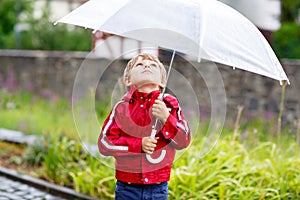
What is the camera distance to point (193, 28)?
3.03 m

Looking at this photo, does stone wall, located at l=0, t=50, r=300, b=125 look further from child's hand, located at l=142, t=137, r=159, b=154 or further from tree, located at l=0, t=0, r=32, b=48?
tree, located at l=0, t=0, r=32, b=48

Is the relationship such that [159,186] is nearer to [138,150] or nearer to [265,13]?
[138,150]

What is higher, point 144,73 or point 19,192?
point 144,73

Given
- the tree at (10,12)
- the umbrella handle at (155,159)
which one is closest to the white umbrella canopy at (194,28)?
the umbrella handle at (155,159)

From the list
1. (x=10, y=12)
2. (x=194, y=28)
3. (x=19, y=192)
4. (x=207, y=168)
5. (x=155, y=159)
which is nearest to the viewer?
(x=194, y=28)

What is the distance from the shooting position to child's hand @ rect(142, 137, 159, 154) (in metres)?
3.03

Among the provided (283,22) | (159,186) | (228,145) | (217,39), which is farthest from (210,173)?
→ (283,22)

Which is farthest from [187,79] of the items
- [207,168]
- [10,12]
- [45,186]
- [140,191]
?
[10,12]

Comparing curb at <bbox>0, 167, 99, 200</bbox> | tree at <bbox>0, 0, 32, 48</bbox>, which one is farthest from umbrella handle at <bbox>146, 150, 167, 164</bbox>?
tree at <bbox>0, 0, 32, 48</bbox>

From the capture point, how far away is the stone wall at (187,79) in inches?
342

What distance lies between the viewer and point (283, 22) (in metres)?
14.8

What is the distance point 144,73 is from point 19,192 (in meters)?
2.98

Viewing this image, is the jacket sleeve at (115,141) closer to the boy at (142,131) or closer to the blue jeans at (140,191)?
the boy at (142,131)

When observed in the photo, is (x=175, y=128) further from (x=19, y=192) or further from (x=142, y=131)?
(x=19, y=192)
